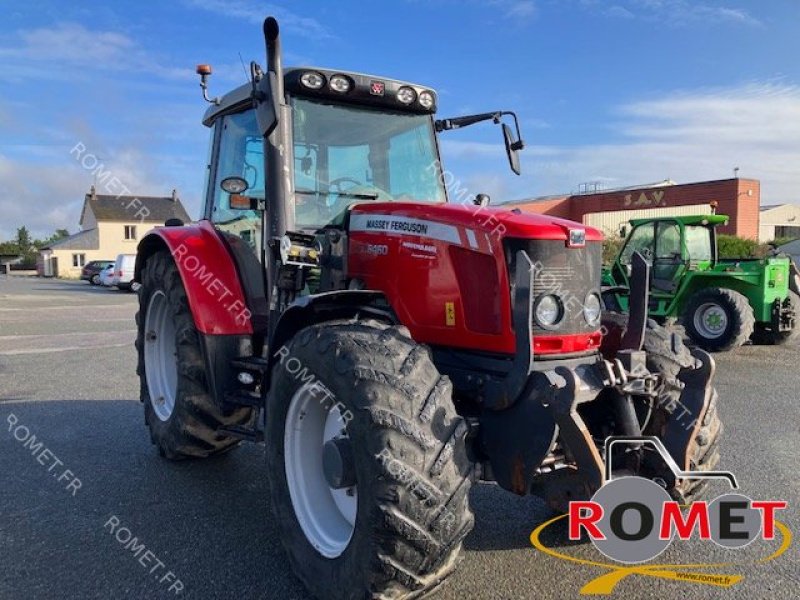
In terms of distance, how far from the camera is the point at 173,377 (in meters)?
5.15

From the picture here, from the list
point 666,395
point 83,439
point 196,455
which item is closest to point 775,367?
point 666,395

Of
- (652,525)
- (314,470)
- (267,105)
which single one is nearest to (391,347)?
(314,470)

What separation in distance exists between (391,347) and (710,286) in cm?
1022

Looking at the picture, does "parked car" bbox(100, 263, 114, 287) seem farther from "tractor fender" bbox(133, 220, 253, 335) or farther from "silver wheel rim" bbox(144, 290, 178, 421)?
"tractor fender" bbox(133, 220, 253, 335)

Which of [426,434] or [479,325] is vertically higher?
[479,325]

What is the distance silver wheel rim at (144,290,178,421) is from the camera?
16.9 ft

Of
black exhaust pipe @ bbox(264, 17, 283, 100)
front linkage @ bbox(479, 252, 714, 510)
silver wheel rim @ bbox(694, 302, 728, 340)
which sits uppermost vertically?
black exhaust pipe @ bbox(264, 17, 283, 100)

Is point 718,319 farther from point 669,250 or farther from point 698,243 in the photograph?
point 698,243

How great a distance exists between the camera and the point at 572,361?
3.21m

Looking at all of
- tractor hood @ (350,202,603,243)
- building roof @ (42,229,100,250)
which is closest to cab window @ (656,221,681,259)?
tractor hood @ (350,202,603,243)

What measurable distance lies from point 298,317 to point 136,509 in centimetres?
Result: 174

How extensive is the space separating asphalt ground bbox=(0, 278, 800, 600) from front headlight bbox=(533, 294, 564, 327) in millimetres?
1262

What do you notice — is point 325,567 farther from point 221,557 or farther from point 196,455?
point 196,455

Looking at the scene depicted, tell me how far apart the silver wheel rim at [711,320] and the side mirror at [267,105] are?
31.3ft
